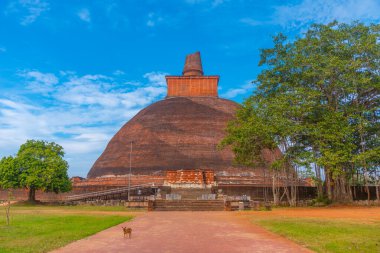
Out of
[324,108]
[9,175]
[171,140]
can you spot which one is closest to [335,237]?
[324,108]

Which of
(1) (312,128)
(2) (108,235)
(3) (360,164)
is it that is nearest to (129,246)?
(2) (108,235)

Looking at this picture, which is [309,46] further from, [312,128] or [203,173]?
[203,173]

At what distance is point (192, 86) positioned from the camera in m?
41.2

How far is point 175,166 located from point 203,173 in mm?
3826

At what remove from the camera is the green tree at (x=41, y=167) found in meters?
25.2

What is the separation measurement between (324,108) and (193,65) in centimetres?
2475

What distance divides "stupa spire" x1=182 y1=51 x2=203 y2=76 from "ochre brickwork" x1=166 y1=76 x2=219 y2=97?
1.74 meters

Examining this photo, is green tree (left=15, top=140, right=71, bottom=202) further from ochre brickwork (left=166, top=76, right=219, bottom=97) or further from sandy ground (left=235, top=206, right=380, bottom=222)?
ochre brickwork (left=166, top=76, right=219, bottom=97)

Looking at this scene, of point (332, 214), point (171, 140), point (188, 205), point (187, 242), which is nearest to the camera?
point (187, 242)

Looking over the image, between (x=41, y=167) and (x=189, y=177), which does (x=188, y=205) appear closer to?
(x=189, y=177)

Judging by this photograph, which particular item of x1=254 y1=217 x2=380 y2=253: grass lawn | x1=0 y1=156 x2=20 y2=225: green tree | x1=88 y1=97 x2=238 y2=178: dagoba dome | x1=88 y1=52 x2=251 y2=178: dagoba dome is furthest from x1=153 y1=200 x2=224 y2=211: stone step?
x1=0 y1=156 x2=20 y2=225: green tree

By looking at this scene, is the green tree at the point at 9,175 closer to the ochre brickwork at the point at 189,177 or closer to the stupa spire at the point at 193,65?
the ochre brickwork at the point at 189,177

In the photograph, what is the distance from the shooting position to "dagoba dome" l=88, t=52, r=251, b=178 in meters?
31.0

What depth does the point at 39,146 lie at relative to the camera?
27156 millimetres
